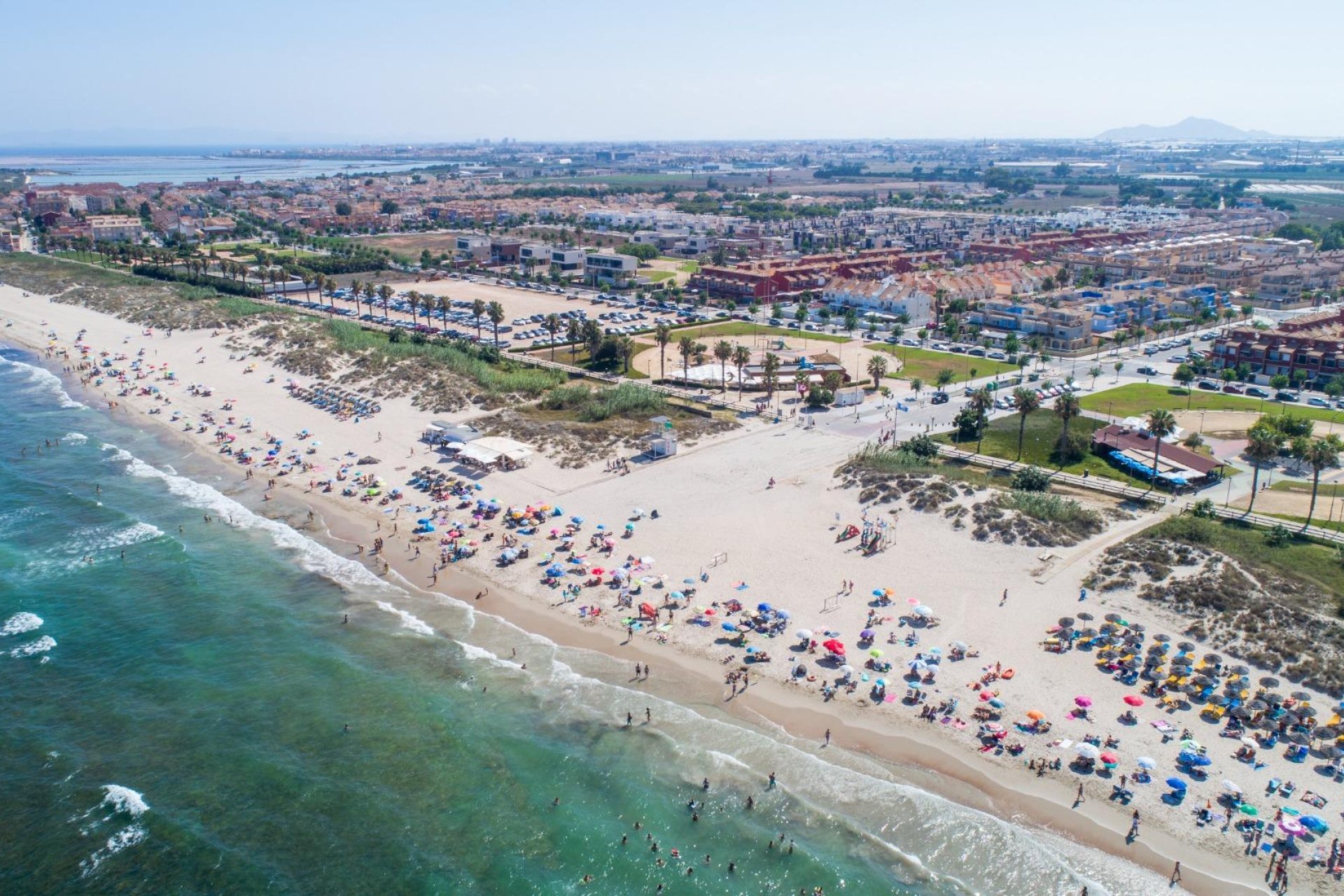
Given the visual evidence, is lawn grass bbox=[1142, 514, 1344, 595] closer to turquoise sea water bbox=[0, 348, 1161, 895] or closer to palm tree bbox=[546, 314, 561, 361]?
turquoise sea water bbox=[0, 348, 1161, 895]

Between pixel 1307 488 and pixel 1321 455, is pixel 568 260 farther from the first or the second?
pixel 1321 455

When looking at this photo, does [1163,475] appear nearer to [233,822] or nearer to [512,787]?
[512,787]

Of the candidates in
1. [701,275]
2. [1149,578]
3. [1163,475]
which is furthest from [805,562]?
[701,275]

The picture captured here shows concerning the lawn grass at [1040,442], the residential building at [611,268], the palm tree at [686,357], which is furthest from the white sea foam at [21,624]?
the residential building at [611,268]

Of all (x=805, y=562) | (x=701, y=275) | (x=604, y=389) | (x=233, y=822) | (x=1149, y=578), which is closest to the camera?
(x=233, y=822)

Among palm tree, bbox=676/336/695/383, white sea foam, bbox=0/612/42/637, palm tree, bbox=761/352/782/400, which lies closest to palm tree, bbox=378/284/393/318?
palm tree, bbox=676/336/695/383

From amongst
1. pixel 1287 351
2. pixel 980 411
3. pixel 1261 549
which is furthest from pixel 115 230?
pixel 1261 549
